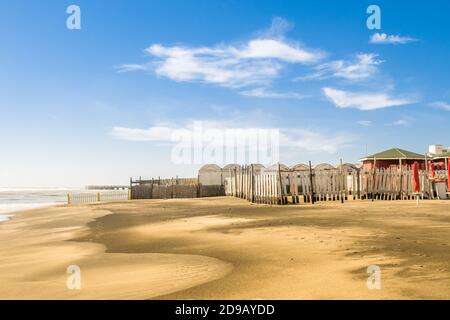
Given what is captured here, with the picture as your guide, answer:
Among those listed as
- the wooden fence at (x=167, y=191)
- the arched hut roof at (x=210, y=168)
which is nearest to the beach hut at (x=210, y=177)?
the arched hut roof at (x=210, y=168)

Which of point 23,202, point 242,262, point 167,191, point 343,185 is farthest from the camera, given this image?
point 23,202

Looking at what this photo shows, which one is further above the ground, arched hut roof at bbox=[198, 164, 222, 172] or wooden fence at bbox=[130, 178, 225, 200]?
arched hut roof at bbox=[198, 164, 222, 172]

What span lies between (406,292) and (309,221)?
8.70 m

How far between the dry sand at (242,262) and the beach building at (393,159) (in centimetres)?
3150

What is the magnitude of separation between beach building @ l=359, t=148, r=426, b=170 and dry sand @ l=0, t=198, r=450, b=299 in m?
31.5

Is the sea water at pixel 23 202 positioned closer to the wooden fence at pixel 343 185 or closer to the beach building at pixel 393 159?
the wooden fence at pixel 343 185

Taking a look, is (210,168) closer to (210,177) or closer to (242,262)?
(210,177)

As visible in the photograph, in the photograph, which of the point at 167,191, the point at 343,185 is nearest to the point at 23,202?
the point at 167,191

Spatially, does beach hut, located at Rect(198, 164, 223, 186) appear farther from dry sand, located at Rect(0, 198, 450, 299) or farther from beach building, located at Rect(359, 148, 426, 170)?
dry sand, located at Rect(0, 198, 450, 299)

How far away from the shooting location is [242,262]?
7395 mm

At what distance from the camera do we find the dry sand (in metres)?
5.39

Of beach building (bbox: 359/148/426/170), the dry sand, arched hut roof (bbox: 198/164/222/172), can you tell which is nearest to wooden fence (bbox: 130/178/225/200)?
arched hut roof (bbox: 198/164/222/172)

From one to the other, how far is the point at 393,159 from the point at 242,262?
39.0 m

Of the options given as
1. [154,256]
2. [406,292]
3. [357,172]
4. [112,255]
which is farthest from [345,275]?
[357,172]
